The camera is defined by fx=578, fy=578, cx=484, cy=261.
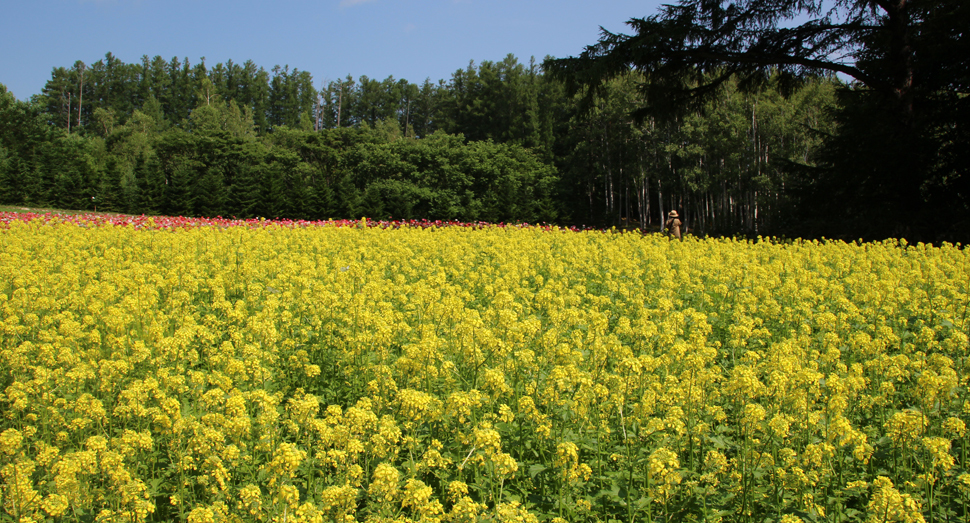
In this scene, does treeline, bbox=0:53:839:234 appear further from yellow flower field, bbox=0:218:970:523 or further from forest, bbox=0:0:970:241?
yellow flower field, bbox=0:218:970:523

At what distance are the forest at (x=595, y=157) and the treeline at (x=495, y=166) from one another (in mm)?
169

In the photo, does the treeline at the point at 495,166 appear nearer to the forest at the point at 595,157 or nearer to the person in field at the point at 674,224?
the forest at the point at 595,157

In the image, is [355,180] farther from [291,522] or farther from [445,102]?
[291,522]

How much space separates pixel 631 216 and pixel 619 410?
2272 inches

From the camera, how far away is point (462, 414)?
4066 millimetres

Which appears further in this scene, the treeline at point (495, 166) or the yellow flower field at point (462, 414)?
the treeline at point (495, 166)

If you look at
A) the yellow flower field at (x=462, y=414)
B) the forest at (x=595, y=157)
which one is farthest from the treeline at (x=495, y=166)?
the yellow flower field at (x=462, y=414)

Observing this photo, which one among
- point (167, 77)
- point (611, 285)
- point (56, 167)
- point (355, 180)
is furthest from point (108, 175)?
point (167, 77)

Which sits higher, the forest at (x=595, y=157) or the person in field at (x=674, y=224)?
the forest at (x=595, y=157)

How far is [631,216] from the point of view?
6000cm

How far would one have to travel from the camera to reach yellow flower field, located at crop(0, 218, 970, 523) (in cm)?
337

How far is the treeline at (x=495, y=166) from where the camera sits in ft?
125

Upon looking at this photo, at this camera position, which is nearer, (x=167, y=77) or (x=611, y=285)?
(x=611, y=285)

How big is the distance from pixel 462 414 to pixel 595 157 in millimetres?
49146
